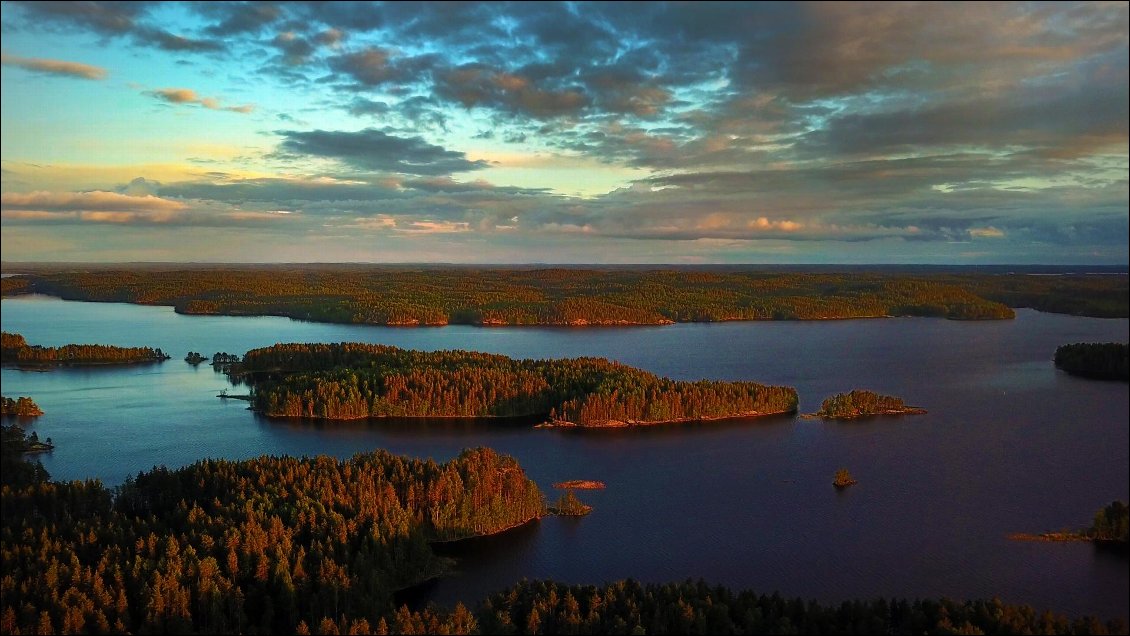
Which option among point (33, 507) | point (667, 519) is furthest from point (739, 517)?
point (33, 507)

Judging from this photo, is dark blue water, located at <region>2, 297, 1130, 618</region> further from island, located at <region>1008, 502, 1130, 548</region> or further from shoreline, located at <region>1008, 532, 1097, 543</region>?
island, located at <region>1008, 502, 1130, 548</region>

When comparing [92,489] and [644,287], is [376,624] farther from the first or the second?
[644,287]

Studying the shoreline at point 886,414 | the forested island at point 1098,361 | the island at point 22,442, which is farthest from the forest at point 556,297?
the island at point 22,442

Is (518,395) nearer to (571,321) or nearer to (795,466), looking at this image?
(795,466)

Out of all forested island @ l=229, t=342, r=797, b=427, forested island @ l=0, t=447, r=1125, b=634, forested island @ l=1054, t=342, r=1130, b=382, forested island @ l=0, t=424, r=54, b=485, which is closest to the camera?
forested island @ l=0, t=447, r=1125, b=634

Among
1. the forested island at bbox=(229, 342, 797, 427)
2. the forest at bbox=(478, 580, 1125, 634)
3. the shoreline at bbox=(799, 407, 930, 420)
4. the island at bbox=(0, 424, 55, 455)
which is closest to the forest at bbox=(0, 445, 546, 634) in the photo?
the forest at bbox=(478, 580, 1125, 634)

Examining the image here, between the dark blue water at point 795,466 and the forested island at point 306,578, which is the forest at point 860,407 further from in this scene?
the forested island at point 306,578
